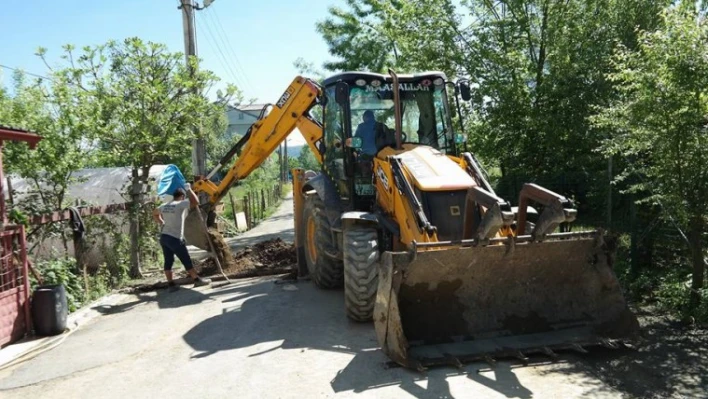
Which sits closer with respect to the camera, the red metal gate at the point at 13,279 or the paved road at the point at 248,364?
the paved road at the point at 248,364

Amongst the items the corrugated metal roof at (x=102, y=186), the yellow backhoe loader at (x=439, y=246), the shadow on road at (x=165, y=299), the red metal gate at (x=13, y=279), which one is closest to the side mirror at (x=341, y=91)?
the yellow backhoe loader at (x=439, y=246)

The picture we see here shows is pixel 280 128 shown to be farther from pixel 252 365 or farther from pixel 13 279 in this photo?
pixel 252 365

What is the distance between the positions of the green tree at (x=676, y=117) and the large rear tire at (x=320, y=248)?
12.8 feet

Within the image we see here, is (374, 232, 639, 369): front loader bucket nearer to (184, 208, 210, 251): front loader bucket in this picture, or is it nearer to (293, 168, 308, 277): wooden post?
(293, 168, 308, 277): wooden post

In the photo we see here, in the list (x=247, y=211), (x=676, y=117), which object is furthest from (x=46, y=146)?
(x=247, y=211)

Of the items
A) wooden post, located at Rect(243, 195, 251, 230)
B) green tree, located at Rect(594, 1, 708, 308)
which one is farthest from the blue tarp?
wooden post, located at Rect(243, 195, 251, 230)

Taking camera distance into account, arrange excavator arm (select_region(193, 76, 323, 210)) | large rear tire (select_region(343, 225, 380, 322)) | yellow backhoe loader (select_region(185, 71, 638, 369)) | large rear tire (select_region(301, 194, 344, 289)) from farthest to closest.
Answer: excavator arm (select_region(193, 76, 323, 210))
large rear tire (select_region(301, 194, 344, 289))
large rear tire (select_region(343, 225, 380, 322))
yellow backhoe loader (select_region(185, 71, 638, 369))

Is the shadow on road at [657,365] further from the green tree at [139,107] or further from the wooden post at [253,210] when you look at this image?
the wooden post at [253,210]

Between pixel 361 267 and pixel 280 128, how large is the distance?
416cm

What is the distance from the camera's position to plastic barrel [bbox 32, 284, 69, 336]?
24.0 feet

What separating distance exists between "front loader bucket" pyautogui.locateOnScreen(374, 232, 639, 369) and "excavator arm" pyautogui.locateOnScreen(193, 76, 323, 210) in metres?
4.04

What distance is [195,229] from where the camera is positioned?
1058cm

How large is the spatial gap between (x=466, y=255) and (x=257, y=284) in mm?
5018

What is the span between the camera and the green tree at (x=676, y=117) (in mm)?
5797
